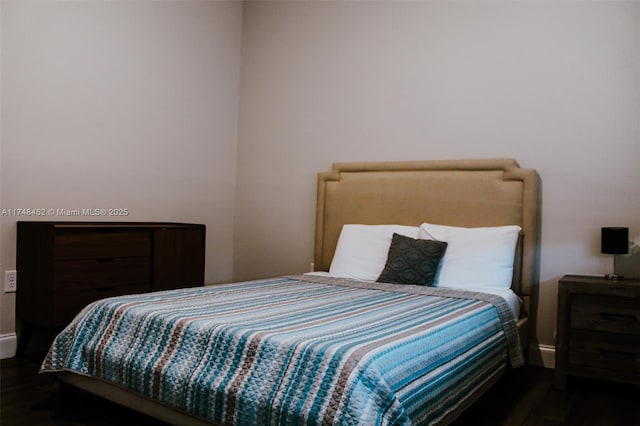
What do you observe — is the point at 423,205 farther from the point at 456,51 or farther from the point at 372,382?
the point at 372,382

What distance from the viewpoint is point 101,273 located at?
2797 mm

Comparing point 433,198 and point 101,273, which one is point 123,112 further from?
point 433,198

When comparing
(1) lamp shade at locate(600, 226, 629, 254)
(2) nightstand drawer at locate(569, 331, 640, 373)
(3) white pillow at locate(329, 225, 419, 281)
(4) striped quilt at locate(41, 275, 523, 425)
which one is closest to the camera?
(4) striped quilt at locate(41, 275, 523, 425)

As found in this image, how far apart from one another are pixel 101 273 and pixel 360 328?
169cm

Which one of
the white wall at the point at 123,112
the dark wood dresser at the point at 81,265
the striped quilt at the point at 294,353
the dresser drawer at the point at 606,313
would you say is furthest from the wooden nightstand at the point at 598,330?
the white wall at the point at 123,112

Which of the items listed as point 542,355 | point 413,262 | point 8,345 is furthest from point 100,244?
point 542,355

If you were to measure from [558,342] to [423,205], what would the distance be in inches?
44.2

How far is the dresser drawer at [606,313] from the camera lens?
7.94ft

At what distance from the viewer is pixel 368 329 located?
68.0 inches

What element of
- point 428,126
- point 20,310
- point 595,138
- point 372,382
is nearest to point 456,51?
point 428,126

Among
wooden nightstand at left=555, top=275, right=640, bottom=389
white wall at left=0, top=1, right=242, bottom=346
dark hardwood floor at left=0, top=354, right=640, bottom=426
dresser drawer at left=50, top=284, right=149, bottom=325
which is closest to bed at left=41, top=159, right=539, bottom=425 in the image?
dark hardwood floor at left=0, top=354, right=640, bottom=426

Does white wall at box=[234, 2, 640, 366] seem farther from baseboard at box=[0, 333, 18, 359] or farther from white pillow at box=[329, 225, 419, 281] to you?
baseboard at box=[0, 333, 18, 359]

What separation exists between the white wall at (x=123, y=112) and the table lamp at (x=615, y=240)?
269 cm

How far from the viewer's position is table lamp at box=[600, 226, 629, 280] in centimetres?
258
